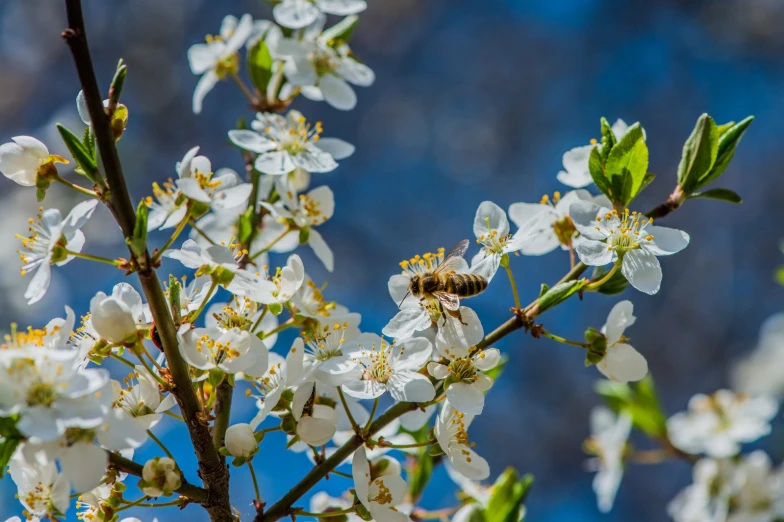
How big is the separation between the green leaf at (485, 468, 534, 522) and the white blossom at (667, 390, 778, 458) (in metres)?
1.15

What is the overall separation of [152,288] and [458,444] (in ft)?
1.75

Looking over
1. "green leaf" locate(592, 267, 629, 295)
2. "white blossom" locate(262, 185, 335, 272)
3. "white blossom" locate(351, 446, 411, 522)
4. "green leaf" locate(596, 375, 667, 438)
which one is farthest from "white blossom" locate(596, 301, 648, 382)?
"green leaf" locate(596, 375, 667, 438)

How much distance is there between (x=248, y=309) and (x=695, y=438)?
1674 millimetres

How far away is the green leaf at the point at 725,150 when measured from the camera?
1.24 m

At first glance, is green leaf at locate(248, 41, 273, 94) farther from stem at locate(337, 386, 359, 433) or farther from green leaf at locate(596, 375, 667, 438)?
green leaf at locate(596, 375, 667, 438)

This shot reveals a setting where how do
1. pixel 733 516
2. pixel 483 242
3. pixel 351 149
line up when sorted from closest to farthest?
pixel 483 242, pixel 351 149, pixel 733 516

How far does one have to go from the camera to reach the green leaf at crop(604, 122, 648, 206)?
1.17 metres

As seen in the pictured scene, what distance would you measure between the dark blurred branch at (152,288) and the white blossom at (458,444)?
0.33m

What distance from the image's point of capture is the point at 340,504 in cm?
142

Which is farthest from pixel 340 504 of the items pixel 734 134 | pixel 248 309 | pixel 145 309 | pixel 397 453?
pixel 734 134

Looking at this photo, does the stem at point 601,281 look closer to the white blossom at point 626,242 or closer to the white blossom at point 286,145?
the white blossom at point 626,242

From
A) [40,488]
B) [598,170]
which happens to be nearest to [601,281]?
[598,170]

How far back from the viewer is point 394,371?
115 cm

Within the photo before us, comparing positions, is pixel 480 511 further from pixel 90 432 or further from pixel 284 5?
pixel 284 5
